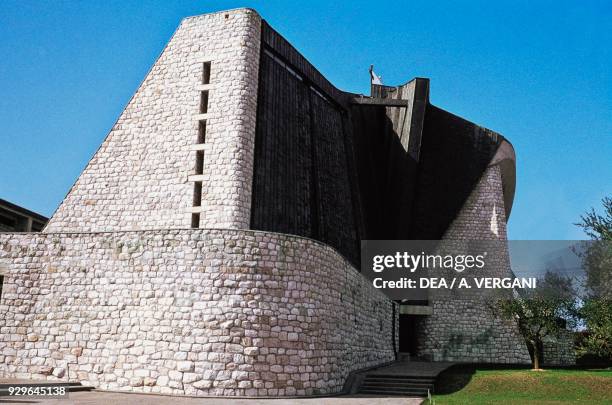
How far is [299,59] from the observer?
23.0 m

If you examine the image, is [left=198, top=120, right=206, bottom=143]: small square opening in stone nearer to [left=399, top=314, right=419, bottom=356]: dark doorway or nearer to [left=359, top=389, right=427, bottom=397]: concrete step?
[left=359, top=389, right=427, bottom=397]: concrete step

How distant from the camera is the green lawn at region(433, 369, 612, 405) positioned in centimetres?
1482

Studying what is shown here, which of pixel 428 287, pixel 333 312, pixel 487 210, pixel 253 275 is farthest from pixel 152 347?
pixel 487 210

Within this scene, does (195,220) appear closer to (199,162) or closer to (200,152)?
(199,162)

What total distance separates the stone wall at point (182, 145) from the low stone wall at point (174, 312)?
9.69ft

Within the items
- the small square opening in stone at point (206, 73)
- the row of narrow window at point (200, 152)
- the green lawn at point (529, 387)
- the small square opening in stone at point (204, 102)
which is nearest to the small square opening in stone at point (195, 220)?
the row of narrow window at point (200, 152)

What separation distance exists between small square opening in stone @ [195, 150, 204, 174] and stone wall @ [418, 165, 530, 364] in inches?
537

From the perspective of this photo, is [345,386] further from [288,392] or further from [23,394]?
[23,394]

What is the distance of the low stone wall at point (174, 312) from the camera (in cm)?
1325

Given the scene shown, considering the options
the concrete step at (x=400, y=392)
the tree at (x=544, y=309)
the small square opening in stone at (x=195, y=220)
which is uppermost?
the small square opening in stone at (x=195, y=220)

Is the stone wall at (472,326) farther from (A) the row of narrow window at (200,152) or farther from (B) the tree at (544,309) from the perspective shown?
(A) the row of narrow window at (200,152)

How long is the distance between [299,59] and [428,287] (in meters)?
12.2

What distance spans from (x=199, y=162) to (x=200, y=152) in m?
0.33

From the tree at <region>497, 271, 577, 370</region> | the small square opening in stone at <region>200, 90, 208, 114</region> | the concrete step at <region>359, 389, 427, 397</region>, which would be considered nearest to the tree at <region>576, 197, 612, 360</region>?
the tree at <region>497, 271, 577, 370</region>
